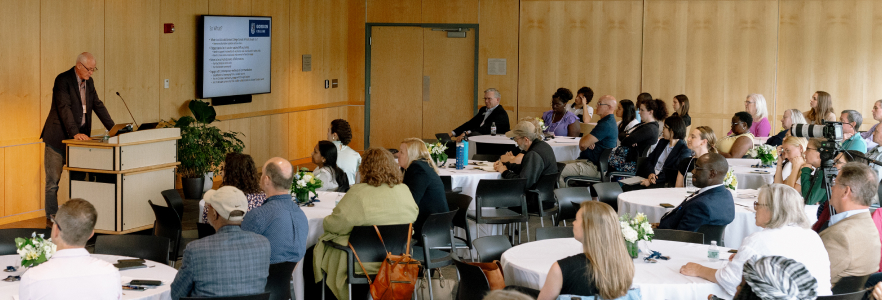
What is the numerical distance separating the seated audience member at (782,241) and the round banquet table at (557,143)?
622 centimetres

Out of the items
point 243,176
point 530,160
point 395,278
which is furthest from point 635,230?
point 530,160

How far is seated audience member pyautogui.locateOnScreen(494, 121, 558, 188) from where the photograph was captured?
8.30 meters

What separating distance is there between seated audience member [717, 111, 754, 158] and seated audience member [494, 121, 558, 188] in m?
2.40

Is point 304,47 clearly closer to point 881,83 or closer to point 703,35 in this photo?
point 703,35

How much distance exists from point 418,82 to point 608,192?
8656 millimetres

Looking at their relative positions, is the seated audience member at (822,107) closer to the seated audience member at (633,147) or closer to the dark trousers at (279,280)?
the seated audience member at (633,147)

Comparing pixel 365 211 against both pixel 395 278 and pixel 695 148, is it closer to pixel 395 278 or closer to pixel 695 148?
pixel 395 278

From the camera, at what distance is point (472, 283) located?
4.64 metres

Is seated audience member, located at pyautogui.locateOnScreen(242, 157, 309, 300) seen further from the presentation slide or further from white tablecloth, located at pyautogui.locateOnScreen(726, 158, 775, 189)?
the presentation slide

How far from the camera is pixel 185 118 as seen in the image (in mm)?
10906

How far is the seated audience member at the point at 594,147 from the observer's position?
1020 centimetres

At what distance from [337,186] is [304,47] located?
7.31 meters

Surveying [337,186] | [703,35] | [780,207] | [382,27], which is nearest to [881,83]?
[703,35]

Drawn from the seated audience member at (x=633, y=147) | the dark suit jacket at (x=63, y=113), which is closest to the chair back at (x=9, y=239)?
the dark suit jacket at (x=63, y=113)
